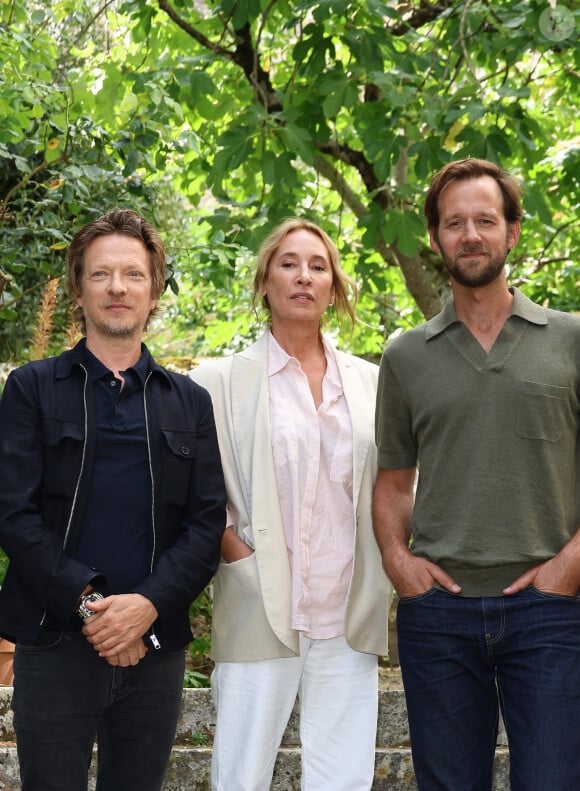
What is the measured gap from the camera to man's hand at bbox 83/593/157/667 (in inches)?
93.4

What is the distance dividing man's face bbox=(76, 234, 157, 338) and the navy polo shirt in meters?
0.18

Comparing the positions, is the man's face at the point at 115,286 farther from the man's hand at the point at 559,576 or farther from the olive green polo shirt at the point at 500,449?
the man's hand at the point at 559,576

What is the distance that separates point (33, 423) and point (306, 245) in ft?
3.80

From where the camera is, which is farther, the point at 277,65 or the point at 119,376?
the point at 277,65

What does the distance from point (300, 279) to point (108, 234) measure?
2.26ft

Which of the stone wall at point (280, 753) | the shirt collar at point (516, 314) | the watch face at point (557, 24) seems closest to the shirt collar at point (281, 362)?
the shirt collar at point (516, 314)

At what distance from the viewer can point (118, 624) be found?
238cm

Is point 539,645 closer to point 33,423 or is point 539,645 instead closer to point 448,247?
point 448,247

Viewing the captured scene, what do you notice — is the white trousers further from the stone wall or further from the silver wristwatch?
the stone wall

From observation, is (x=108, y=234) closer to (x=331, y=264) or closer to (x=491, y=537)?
(x=331, y=264)

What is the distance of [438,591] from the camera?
2.67 metres

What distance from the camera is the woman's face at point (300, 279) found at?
3137mm

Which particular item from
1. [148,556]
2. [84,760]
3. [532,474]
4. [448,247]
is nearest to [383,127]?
[448,247]

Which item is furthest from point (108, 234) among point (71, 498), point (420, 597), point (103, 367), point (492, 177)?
point (420, 597)
